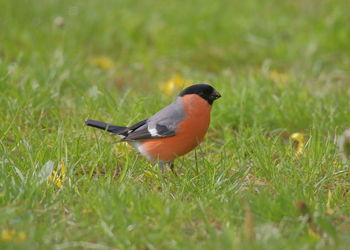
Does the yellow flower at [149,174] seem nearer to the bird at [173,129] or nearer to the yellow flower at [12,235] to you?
the bird at [173,129]

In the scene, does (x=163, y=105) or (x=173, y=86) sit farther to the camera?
(x=173, y=86)

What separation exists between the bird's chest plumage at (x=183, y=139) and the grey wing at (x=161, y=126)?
0.11 ft

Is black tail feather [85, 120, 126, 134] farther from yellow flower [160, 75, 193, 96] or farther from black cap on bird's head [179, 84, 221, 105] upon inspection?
yellow flower [160, 75, 193, 96]

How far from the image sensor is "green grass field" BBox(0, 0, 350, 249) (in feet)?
10.3

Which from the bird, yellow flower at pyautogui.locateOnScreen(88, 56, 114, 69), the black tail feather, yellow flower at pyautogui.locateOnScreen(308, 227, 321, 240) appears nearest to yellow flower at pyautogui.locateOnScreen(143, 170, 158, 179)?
the bird

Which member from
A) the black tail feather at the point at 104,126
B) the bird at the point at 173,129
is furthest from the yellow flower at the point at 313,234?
the black tail feather at the point at 104,126

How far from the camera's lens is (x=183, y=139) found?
422 cm

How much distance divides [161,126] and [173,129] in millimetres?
98

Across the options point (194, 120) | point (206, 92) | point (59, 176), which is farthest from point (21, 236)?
point (206, 92)

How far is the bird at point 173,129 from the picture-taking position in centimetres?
424

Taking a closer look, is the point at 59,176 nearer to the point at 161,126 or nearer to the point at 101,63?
the point at 161,126

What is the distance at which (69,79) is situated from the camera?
584cm

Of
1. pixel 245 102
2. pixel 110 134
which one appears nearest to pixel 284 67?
pixel 245 102

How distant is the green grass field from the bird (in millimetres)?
126
